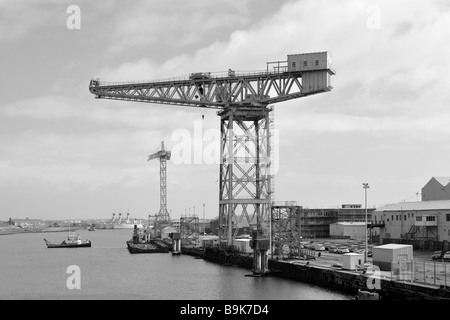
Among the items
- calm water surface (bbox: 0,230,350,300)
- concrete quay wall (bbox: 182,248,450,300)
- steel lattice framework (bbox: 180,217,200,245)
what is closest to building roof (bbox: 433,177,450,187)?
concrete quay wall (bbox: 182,248,450,300)

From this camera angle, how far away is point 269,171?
67062 millimetres

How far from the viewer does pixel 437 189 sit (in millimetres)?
89000

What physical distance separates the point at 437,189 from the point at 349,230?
65.6 feet

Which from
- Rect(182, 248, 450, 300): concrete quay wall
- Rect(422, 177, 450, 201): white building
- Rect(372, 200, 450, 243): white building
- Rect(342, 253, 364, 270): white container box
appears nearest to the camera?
Rect(182, 248, 450, 300): concrete quay wall

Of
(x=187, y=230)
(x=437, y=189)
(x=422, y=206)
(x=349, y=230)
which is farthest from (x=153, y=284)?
(x=349, y=230)

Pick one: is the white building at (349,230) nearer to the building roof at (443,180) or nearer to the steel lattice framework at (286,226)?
the building roof at (443,180)

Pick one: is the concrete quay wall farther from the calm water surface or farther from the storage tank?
the storage tank

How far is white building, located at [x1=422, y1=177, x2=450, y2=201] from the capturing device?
8712cm

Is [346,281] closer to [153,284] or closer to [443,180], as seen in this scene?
[153,284]

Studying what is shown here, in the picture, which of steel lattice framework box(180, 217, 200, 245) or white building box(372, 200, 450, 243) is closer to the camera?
white building box(372, 200, 450, 243)

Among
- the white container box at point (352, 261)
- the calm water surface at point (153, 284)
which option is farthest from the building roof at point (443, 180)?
the white container box at point (352, 261)

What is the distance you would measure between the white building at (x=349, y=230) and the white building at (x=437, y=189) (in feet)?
42.6

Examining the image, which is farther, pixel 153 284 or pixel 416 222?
pixel 416 222

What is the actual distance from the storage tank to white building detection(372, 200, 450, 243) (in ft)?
85.0
